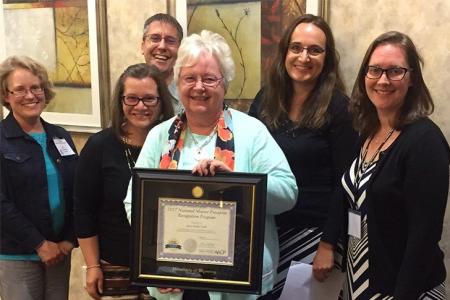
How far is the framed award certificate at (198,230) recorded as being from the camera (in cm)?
138

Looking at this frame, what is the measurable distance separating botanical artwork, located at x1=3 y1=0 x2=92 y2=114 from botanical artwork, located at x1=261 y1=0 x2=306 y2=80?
3.60 feet

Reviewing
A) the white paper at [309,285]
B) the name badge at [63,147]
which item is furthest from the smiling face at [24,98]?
the white paper at [309,285]

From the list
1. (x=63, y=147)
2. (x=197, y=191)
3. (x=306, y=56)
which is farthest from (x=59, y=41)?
(x=197, y=191)

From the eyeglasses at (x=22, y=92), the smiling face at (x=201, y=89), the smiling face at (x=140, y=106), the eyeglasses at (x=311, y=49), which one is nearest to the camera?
the smiling face at (x=201, y=89)

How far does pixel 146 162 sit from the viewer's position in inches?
61.6

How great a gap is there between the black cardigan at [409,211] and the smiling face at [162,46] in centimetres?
118

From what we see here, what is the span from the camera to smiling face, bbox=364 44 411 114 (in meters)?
1.52

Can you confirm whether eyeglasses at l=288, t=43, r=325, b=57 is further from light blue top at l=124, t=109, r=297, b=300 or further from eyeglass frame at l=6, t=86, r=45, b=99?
eyeglass frame at l=6, t=86, r=45, b=99

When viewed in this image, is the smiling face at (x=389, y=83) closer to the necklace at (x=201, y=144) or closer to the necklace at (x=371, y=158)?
the necklace at (x=371, y=158)

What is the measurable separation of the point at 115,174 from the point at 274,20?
41.4 inches

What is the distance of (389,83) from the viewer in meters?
1.51

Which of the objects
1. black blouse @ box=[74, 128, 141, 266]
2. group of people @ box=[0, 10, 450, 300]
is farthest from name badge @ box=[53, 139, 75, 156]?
black blouse @ box=[74, 128, 141, 266]

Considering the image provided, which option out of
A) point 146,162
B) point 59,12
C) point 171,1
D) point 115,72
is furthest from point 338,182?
point 59,12

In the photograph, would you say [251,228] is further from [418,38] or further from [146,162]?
[418,38]
